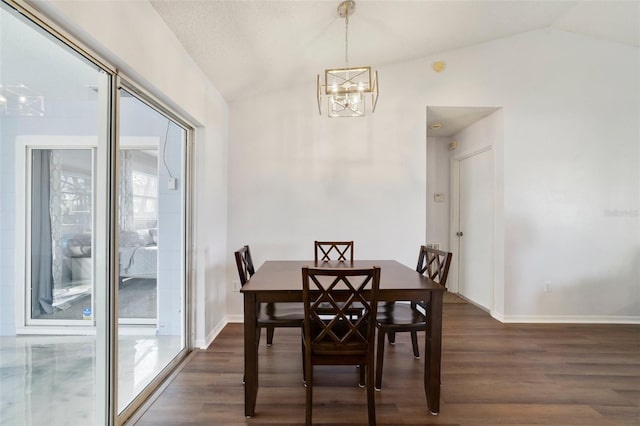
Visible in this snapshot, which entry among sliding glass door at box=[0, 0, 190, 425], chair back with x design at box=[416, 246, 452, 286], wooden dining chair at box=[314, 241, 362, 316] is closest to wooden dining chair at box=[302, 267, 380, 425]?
wooden dining chair at box=[314, 241, 362, 316]

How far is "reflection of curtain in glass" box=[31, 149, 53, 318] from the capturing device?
1.87 meters

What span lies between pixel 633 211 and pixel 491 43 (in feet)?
8.45

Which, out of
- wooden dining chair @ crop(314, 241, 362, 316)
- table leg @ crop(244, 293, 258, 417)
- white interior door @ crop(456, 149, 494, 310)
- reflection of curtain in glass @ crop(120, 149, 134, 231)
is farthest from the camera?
white interior door @ crop(456, 149, 494, 310)

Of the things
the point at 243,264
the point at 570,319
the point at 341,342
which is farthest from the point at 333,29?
the point at 570,319

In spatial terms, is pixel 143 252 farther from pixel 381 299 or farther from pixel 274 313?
pixel 381 299

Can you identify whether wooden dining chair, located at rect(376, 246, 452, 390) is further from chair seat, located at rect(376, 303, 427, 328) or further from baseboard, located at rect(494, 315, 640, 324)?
baseboard, located at rect(494, 315, 640, 324)

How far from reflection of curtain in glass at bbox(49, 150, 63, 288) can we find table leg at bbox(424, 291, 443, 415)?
2.74 metres

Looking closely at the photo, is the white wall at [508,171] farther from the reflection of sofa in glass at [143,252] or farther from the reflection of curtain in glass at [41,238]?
the reflection of curtain in glass at [41,238]

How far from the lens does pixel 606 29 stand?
304cm

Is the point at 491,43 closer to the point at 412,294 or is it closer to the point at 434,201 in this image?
the point at 434,201

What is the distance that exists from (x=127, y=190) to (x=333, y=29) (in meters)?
2.42

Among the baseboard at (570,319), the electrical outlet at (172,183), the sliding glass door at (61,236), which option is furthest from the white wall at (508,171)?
the sliding glass door at (61,236)

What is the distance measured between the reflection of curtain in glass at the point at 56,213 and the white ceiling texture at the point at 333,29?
1.36 metres

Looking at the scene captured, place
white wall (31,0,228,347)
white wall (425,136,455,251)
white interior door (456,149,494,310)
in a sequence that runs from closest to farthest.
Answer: white wall (31,0,228,347) < white interior door (456,149,494,310) < white wall (425,136,455,251)
